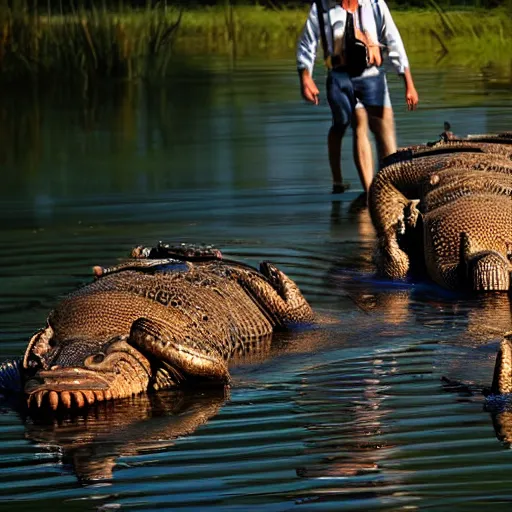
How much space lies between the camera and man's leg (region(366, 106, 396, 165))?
17203 millimetres

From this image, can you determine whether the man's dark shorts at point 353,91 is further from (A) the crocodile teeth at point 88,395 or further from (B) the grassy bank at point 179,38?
(A) the crocodile teeth at point 88,395

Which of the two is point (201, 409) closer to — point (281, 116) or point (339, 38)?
point (339, 38)

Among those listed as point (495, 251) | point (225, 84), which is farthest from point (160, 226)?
point (225, 84)

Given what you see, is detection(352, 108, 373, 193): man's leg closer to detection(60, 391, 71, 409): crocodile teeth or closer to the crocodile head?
the crocodile head

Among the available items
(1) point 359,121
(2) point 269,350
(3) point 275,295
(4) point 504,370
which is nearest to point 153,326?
(2) point 269,350

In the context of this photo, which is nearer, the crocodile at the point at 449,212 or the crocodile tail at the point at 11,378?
the crocodile tail at the point at 11,378

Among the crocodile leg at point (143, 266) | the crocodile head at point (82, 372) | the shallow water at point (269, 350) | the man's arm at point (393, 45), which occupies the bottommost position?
the shallow water at point (269, 350)

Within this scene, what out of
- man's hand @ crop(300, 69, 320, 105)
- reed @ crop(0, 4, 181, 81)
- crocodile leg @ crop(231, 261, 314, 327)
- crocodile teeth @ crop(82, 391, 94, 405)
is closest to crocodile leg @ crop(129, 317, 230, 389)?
crocodile teeth @ crop(82, 391, 94, 405)

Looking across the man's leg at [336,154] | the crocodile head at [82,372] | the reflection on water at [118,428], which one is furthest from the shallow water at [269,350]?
the man's leg at [336,154]

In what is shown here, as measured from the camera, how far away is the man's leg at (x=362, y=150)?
56.7 ft

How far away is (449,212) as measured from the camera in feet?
42.3

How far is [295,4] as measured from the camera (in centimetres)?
3894

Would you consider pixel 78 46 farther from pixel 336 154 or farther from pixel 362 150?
pixel 362 150

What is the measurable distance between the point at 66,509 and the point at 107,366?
2039 millimetres
